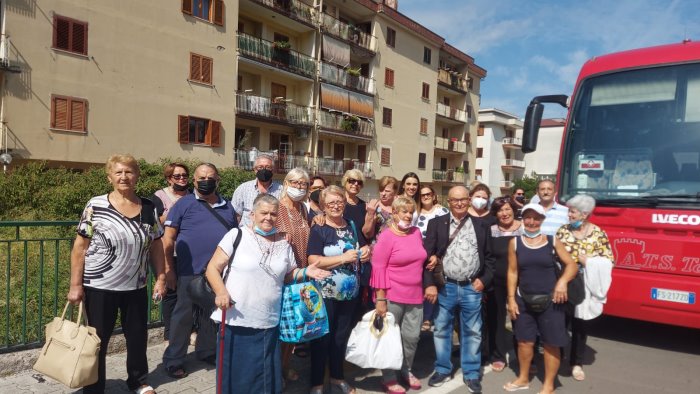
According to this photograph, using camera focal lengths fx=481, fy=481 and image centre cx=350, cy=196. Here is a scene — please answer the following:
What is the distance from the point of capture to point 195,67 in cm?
2084

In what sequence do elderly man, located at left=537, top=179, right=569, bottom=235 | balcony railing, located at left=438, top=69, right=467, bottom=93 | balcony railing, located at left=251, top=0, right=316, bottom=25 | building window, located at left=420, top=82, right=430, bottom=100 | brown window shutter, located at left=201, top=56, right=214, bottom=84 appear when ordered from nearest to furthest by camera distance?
1. elderly man, located at left=537, top=179, right=569, bottom=235
2. brown window shutter, located at left=201, top=56, right=214, bottom=84
3. balcony railing, located at left=251, top=0, right=316, bottom=25
4. building window, located at left=420, top=82, right=430, bottom=100
5. balcony railing, located at left=438, top=69, right=467, bottom=93

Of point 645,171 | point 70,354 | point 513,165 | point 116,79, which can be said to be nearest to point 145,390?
point 70,354

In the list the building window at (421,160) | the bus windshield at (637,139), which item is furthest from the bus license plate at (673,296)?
the building window at (421,160)

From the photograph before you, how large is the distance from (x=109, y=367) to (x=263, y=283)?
7.10 ft

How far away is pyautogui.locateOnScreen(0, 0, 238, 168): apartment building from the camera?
1570 centimetres

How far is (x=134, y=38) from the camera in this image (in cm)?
1856

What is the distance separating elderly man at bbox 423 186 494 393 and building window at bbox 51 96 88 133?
645 inches

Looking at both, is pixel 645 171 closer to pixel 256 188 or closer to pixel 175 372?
pixel 256 188

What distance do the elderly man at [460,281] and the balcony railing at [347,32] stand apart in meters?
24.8

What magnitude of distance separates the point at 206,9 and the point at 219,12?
1.95ft

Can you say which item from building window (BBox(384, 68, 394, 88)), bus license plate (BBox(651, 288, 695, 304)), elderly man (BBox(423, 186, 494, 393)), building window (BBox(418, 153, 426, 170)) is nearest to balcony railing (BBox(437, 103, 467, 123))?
building window (BBox(418, 153, 426, 170))

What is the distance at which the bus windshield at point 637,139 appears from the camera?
17.7 feet

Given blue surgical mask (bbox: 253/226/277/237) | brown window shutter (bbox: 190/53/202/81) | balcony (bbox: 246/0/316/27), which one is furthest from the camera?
balcony (bbox: 246/0/316/27)

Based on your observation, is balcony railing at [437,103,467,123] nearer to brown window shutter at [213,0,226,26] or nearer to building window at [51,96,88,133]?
brown window shutter at [213,0,226,26]
